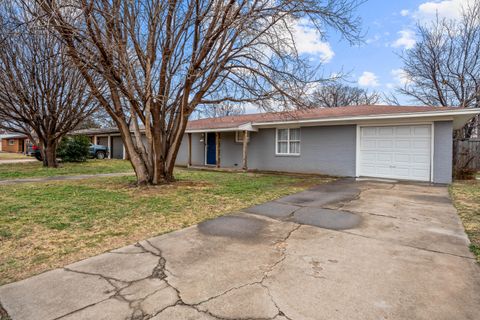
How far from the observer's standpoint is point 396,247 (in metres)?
3.64

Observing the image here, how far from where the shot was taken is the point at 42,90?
1413 centimetres

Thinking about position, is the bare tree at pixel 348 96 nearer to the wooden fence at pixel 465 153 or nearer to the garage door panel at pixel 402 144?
the wooden fence at pixel 465 153

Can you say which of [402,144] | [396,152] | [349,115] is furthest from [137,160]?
[402,144]

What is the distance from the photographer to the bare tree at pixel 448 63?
16.8 m

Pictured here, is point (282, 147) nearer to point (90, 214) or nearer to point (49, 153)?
point (90, 214)

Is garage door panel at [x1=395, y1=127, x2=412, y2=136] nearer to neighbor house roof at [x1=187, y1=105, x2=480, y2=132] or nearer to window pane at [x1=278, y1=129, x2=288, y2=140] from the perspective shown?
neighbor house roof at [x1=187, y1=105, x2=480, y2=132]

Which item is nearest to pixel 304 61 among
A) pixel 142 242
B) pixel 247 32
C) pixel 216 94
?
pixel 247 32

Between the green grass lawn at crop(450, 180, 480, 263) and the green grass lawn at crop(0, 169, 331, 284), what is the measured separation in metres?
3.76

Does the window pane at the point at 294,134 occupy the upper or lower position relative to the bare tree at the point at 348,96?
lower

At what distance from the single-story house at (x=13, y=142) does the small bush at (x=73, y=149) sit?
2411 cm

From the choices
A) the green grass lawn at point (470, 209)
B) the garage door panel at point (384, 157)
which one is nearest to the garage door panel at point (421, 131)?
the garage door panel at point (384, 157)

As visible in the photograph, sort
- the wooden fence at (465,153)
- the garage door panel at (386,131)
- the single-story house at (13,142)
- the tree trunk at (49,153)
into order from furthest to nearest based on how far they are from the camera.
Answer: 1. the single-story house at (13,142)
2. the tree trunk at (49,153)
3. the wooden fence at (465,153)
4. the garage door panel at (386,131)

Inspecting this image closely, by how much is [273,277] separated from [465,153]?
13782 mm

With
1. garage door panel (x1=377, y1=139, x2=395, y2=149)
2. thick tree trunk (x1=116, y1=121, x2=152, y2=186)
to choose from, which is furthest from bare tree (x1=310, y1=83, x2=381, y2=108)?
thick tree trunk (x1=116, y1=121, x2=152, y2=186)
